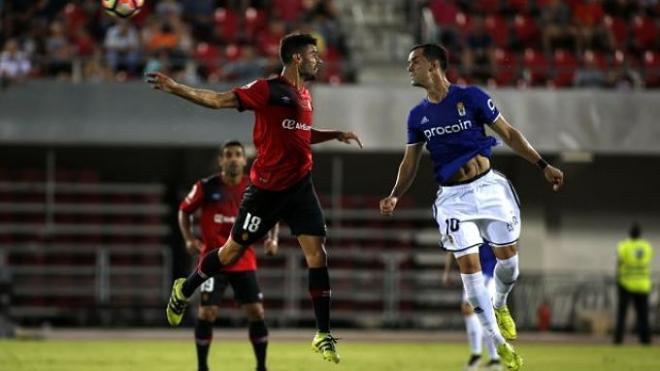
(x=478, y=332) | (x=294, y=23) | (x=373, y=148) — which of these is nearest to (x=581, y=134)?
(x=373, y=148)

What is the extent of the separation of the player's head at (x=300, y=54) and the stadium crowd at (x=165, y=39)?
49.2 ft

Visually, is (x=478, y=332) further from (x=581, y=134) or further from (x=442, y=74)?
(x=581, y=134)

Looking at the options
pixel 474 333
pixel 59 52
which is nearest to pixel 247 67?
pixel 59 52

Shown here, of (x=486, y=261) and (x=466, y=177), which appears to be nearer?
(x=466, y=177)

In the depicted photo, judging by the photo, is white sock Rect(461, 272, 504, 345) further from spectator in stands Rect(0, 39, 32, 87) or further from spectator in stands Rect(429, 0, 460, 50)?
spectator in stands Rect(0, 39, 32, 87)

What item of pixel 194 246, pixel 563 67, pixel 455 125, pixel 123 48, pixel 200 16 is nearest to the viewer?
pixel 455 125

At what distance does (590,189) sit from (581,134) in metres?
3.22

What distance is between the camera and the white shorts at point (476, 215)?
13.6 meters

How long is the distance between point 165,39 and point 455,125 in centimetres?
1649

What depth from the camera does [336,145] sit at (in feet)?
95.5

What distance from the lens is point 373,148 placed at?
29188mm

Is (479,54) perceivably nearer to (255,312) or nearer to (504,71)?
(504,71)

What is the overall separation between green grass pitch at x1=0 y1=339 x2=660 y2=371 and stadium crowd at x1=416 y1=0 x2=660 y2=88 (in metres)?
6.80

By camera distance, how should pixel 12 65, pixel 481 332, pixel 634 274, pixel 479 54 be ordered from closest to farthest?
pixel 481 332
pixel 634 274
pixel 12 65
pixel 479 54
